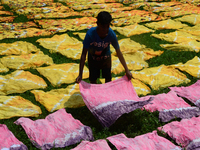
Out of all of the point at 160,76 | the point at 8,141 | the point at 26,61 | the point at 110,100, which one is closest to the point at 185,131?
the point at 110,100

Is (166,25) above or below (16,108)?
above

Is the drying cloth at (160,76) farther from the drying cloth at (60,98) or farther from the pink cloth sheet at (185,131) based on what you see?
the drying cloth at (60,98)

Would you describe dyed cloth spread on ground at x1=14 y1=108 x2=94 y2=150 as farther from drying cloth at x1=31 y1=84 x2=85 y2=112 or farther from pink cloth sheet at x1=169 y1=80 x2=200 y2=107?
pink cloth sheet at x1=169 y1=80 x2=200 y2=107

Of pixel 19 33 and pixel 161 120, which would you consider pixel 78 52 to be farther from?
pixel 161 120

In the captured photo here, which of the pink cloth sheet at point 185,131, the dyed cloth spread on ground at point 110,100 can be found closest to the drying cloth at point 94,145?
the dyed cloth spread on ground at point 110,100

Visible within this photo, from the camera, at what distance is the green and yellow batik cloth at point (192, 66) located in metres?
4.52

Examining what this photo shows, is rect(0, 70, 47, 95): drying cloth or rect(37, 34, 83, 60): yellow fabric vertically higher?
rect(37, 34, 83, 60): yellow fabric

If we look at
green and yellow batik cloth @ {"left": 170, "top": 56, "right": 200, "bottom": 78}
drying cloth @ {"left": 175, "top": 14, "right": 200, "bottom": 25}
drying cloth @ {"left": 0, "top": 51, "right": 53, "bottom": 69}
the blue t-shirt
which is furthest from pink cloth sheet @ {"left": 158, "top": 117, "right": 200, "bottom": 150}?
drying cloth @ {"left": 175, "top": 14, "right": 200, "bottom": 25}

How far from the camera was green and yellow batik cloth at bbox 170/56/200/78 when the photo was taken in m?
4.52

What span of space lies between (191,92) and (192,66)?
1.17 m

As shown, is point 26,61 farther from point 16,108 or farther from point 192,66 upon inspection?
point 192,66

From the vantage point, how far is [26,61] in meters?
4.87

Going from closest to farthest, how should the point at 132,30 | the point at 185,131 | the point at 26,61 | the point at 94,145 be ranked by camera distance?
the point at 94,145 < the point at 185,131 < the point at 26,61 < the point at 132,30

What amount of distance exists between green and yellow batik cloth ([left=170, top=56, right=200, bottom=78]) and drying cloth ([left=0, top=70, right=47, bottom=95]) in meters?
2.95
